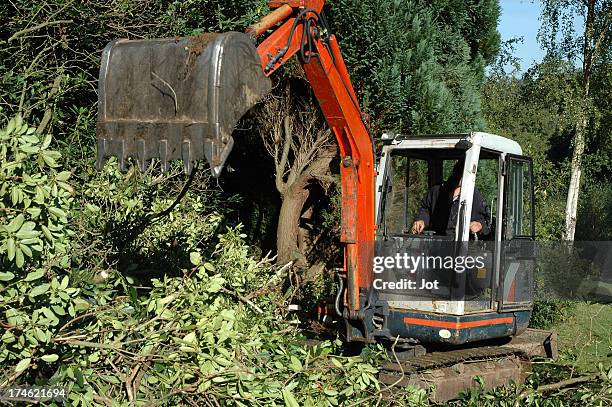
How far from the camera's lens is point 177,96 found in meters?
5.28

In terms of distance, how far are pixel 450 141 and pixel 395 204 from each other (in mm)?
917

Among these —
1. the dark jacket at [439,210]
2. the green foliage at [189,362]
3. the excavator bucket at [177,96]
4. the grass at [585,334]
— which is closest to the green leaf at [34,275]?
the green foliage at [189,362]

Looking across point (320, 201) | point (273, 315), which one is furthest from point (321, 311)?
point (320, 201)

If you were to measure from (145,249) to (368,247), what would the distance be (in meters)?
1.99

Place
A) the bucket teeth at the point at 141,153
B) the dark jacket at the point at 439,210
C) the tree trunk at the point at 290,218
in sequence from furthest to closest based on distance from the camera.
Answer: the tree trunk at the point at 290,218 < the dark jacket at the point at 439,210 < the bucket teeth at the point at 141,153

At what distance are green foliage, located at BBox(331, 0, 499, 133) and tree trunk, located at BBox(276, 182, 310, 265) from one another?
63.1 inches

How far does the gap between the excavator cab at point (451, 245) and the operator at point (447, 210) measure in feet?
0.05

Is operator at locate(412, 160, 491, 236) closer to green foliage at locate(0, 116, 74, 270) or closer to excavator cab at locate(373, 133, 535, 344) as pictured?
excavator cab at locate(373, 133, 535, 344)

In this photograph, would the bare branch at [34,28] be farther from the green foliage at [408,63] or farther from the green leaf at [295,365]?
the green foliage at [408,63]

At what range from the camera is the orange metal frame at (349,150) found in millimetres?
6938

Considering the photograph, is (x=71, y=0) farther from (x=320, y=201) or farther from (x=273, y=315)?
(x=320, y=201)

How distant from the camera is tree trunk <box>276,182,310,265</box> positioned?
1192cm

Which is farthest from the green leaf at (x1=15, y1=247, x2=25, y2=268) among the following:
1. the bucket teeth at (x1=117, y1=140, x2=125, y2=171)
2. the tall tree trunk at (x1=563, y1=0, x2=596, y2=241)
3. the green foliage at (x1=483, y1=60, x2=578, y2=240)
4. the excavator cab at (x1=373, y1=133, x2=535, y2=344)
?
the tall tree trunk at (x1=563, y1=0, x2=596, y2=241)

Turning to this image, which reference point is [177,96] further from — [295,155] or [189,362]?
[295,155]
